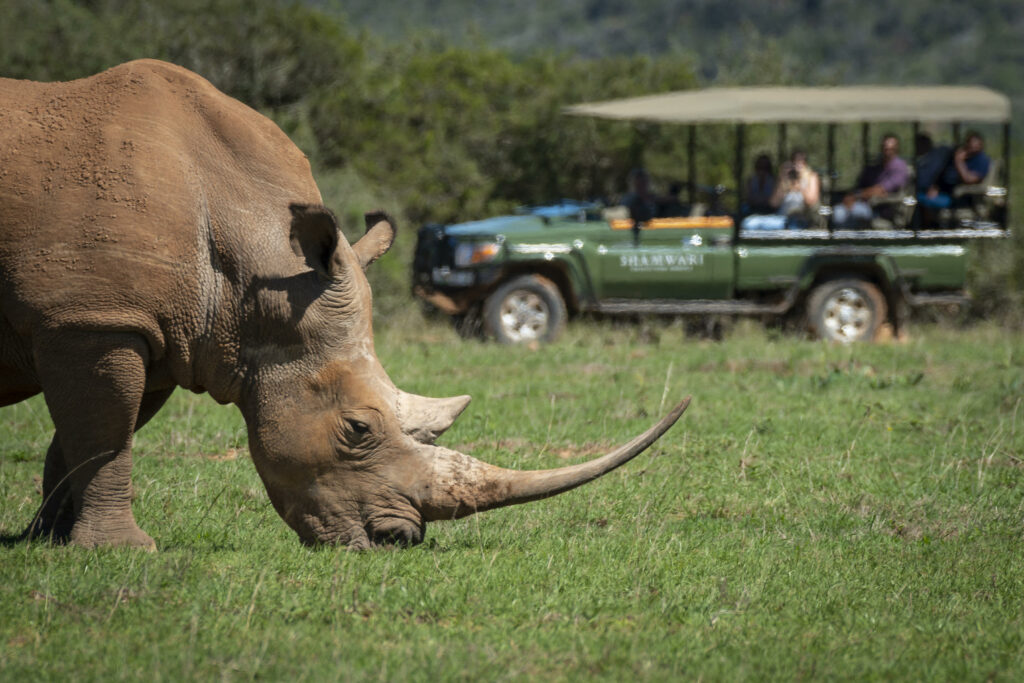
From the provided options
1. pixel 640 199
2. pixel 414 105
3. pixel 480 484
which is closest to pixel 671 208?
pixel 640 199

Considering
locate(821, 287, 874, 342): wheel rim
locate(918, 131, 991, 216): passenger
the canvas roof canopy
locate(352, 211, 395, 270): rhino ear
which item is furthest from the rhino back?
locate(918, 131, 991, 216): passenger

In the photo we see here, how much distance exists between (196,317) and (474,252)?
31.3 feet

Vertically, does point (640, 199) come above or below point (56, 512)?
above

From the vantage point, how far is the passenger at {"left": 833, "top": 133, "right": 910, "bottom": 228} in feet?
53.3

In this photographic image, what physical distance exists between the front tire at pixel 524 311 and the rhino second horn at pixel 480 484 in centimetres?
920

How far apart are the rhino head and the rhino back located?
212mm

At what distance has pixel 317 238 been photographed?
5.92 m

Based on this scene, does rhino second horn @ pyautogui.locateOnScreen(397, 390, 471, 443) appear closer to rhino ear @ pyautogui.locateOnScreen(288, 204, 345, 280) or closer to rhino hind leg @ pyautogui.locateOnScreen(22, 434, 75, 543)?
rhino ear @ pyautogui.locateOnScreen(288, 204, 345, 280)

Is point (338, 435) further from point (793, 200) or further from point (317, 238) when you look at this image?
point (793, 200)

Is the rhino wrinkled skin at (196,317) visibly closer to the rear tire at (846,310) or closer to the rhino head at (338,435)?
the rhino head at (338,435)

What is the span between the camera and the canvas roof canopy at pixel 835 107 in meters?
15.9

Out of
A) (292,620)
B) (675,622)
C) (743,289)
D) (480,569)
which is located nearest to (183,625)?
(292,620)

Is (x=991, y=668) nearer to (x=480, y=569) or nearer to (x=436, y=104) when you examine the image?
(x=480, y=569)

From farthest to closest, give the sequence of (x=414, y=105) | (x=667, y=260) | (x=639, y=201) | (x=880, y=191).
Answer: (x=414, y=105) → (x=880, y=191) → (x=639, y=201) → (x=667, y=260)
